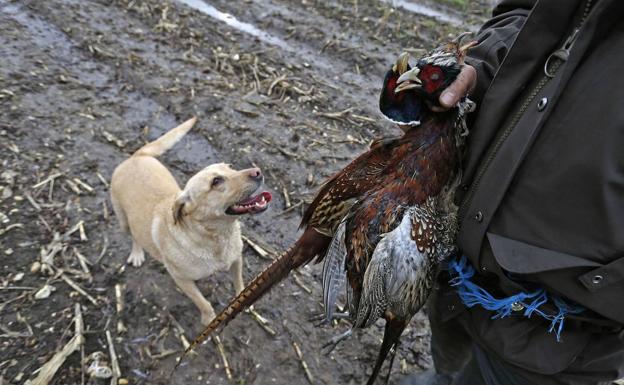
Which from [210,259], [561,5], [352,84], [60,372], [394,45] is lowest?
[60,372]

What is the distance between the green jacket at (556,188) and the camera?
1.35 metres

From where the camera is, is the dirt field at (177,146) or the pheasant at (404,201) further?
the dirt field at (177,146)

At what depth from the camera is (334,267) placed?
82.0 inches

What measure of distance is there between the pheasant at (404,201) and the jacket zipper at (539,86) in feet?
0.64

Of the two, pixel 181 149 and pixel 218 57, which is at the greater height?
pixel 218 57

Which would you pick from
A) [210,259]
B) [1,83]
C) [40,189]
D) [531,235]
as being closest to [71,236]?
[40,189]

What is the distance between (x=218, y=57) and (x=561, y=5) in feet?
19.8

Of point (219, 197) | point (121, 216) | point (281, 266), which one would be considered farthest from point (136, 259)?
point (281, 266)

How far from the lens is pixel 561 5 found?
1.50 meters

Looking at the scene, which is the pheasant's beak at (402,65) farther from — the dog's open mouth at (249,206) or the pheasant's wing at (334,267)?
the dog's open mouth at (249,206)

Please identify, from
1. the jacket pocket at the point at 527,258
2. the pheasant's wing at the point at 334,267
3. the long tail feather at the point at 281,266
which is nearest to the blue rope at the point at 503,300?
the jacket pocket at the point at 527,258

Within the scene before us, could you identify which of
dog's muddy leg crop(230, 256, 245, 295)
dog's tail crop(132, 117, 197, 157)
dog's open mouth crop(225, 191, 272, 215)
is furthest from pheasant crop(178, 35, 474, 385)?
dog's tail crop(132, 117, 197, 157)

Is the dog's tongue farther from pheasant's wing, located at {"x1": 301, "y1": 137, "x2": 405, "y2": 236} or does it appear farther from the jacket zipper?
the jacket zipper

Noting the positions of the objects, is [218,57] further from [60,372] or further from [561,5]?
[561,5]
